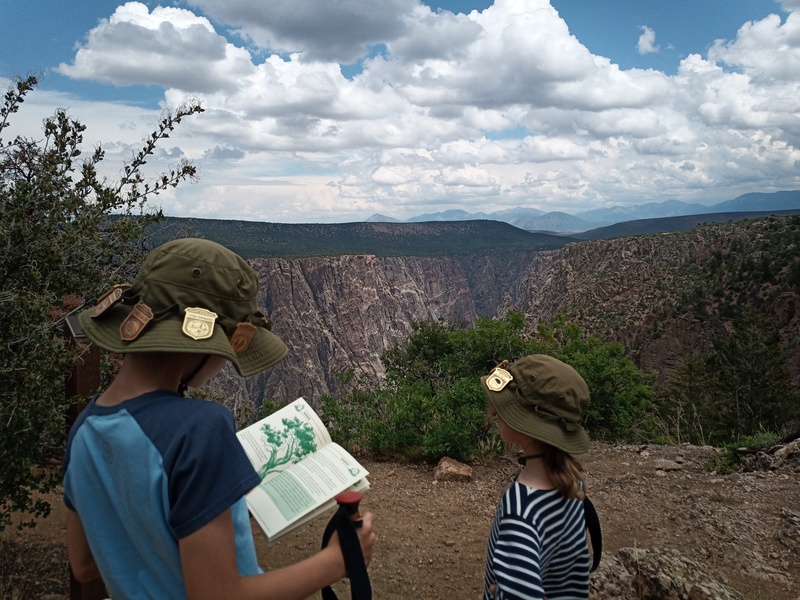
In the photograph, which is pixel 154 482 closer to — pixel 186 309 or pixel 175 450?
pixel 175 450

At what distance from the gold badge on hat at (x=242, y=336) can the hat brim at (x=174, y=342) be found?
23 millimetres

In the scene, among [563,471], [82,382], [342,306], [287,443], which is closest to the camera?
[287,443]

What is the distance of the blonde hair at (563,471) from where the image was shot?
2.04 meters

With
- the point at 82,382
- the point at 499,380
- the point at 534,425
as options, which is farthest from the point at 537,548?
the point at 82,382

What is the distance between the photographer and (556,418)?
213 cm

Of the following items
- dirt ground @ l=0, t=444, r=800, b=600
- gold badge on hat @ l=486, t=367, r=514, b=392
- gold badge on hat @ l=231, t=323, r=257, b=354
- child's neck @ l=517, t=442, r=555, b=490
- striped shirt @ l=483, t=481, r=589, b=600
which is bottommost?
dirt ground @ l=0, t=444, r=800, b=600

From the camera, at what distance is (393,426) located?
7723mm

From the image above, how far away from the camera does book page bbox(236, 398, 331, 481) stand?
1776 mm

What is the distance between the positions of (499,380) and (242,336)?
114 centimetres

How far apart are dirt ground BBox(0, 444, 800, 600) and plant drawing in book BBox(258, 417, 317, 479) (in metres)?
3.00

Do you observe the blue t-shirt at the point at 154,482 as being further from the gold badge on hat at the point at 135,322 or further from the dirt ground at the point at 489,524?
the dirt ground at the point at 489,524

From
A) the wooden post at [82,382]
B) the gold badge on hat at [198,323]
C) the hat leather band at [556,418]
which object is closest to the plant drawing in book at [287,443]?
the gold badge on hat at [198,323]

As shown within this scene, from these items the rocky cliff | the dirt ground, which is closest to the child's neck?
the dirt ground

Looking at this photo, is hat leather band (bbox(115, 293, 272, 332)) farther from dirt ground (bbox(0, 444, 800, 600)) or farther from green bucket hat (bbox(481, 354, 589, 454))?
dirt ground (bbox(0, 444, 800, 600))
